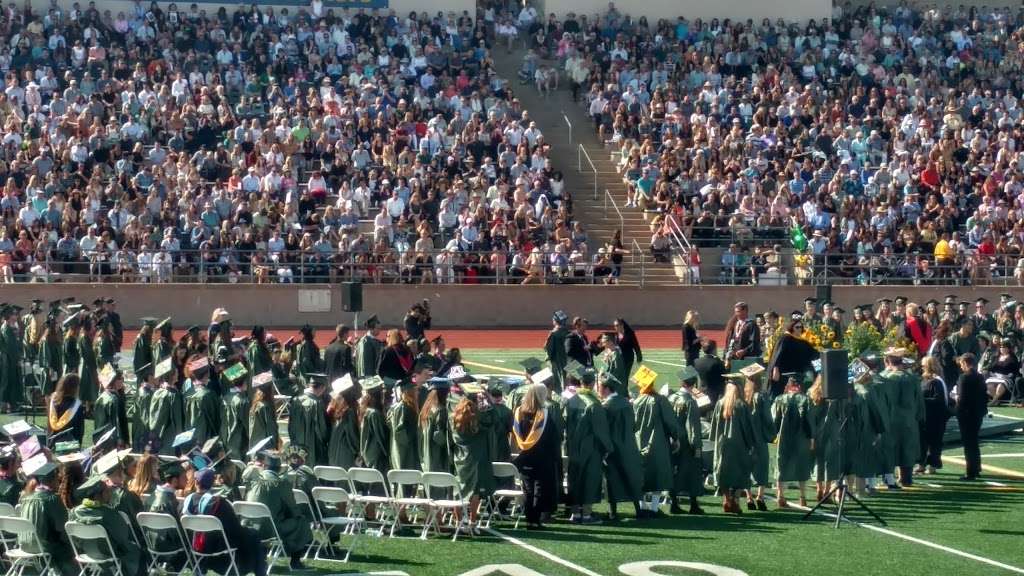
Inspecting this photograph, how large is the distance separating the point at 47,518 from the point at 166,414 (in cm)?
557

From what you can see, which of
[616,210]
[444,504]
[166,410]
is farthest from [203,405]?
[616,210]

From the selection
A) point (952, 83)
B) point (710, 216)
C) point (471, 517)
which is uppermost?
point (952, 83)

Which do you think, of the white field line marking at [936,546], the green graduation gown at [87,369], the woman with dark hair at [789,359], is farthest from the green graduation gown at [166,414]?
the woman with dark hair at [789,359]

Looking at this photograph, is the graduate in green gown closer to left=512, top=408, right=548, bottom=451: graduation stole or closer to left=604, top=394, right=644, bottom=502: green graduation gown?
left=604, top=394, right=644, bottom=502: green graduation gown

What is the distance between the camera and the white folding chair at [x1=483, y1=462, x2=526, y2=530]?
16000 millimetres

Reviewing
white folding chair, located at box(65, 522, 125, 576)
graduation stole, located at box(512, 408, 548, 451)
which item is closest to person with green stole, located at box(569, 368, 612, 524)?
graduation stole, located at box(512, 408, 548, 451)

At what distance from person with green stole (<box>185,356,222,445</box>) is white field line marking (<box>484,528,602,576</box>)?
359 cm

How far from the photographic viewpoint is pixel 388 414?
16.5 m

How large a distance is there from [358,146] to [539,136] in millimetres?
4523

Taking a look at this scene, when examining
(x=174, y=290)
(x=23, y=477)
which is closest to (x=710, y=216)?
(x=174, y=290)

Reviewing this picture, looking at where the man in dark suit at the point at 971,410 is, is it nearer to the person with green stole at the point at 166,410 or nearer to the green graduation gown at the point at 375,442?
the green graduation gown at the point at 375,442

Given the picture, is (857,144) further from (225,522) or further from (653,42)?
(225,522)

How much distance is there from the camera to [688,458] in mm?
17047

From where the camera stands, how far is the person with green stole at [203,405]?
17.8 metres
